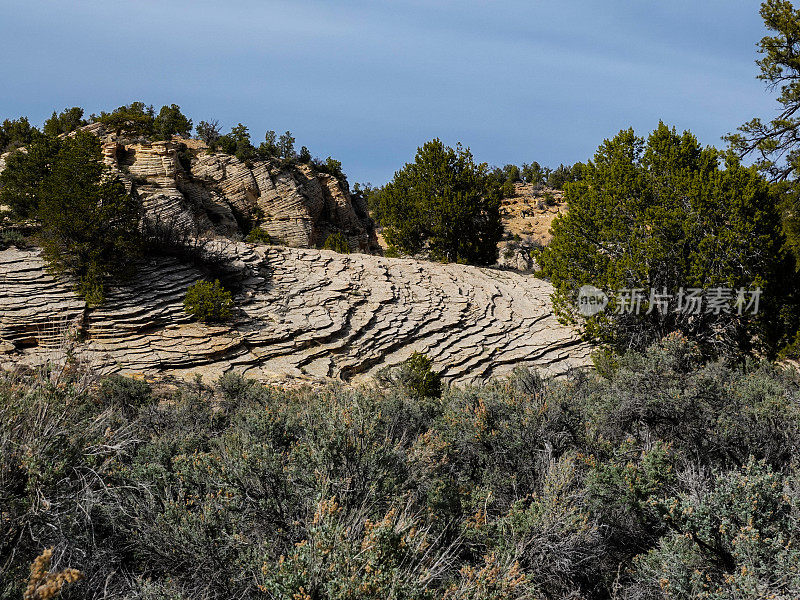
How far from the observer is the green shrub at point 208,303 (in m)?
12.9

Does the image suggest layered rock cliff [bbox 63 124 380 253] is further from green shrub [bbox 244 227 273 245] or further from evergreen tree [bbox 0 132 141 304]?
evergreen tree [bbox 0 132 141 304]

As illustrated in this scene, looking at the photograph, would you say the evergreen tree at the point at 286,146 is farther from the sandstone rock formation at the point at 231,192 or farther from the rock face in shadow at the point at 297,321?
the rock face in shadow at the point at 297,321

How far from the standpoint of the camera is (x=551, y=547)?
12.3 ft

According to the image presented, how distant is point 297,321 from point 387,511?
10.5 metres

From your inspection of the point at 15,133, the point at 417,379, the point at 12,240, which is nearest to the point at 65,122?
the point at 15,133

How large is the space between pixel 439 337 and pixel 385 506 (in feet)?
34.5

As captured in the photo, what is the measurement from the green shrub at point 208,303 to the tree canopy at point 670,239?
323 inches

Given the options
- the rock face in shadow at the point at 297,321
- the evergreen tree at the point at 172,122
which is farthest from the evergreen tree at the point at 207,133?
the rock face in shadow at the point at 297,321

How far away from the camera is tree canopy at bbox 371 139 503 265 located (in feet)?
66.5

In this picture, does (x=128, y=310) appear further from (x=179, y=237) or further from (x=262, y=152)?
(x=262, y=152)

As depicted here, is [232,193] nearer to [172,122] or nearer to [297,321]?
[172,122]

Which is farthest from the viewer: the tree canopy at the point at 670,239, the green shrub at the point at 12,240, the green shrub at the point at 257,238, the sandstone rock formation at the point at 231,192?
the green shrub at the point at 257,238

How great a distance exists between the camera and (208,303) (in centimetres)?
1284

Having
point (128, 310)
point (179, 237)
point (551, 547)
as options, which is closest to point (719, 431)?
point (551, 547)
